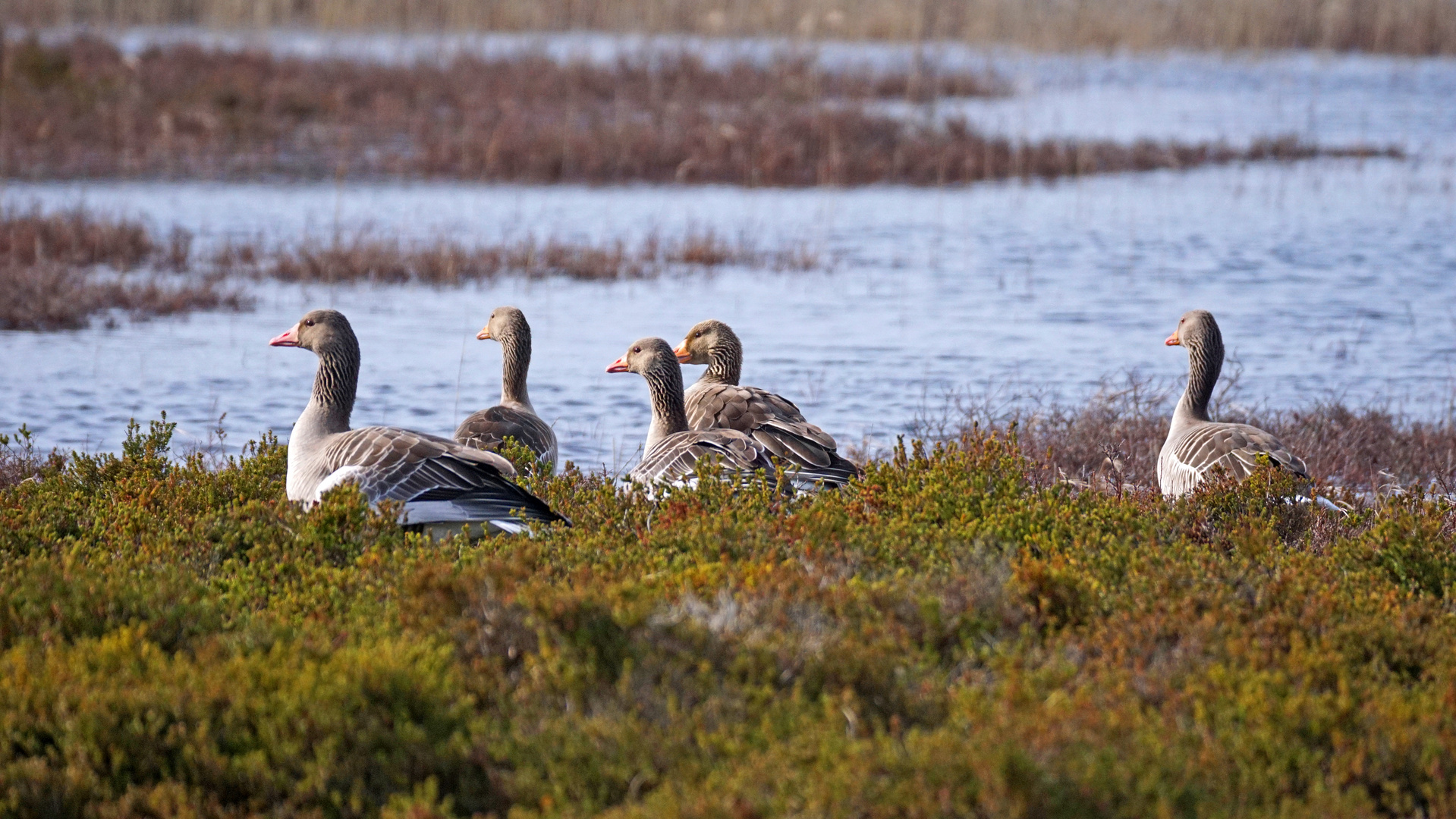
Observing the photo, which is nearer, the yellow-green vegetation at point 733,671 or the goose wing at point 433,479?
the yellow-green vegetation at point 733,671

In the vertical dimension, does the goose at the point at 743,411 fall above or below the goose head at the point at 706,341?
below

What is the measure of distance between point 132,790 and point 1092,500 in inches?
174

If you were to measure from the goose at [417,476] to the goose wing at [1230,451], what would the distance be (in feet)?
11.4

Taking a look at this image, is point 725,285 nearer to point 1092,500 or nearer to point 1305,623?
point 1092,500

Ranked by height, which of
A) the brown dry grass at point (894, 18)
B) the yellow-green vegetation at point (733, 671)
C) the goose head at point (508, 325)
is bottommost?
the yellow-green vegetation at point (733, 671)

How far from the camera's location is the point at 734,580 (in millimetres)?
5348

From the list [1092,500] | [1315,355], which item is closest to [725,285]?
[1315,355]

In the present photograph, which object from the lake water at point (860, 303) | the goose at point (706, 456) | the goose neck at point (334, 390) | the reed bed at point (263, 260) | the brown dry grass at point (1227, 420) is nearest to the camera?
the goose at point (706, 456)

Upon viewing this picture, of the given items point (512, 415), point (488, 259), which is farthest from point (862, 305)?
point (512, 415)

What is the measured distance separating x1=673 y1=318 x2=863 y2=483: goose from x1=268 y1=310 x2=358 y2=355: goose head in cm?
202

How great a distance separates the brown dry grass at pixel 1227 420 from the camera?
954cm

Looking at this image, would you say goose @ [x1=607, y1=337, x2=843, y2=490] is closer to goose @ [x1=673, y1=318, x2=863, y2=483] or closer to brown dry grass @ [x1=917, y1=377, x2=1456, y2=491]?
goose @ [x1=673, y1=318, x2=863, y2=483]

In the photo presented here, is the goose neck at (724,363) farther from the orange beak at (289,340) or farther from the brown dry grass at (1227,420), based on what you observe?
the orange beak at (289,340)

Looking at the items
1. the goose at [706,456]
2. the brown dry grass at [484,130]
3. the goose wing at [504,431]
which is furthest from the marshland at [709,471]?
the goose wing at [504,431]
